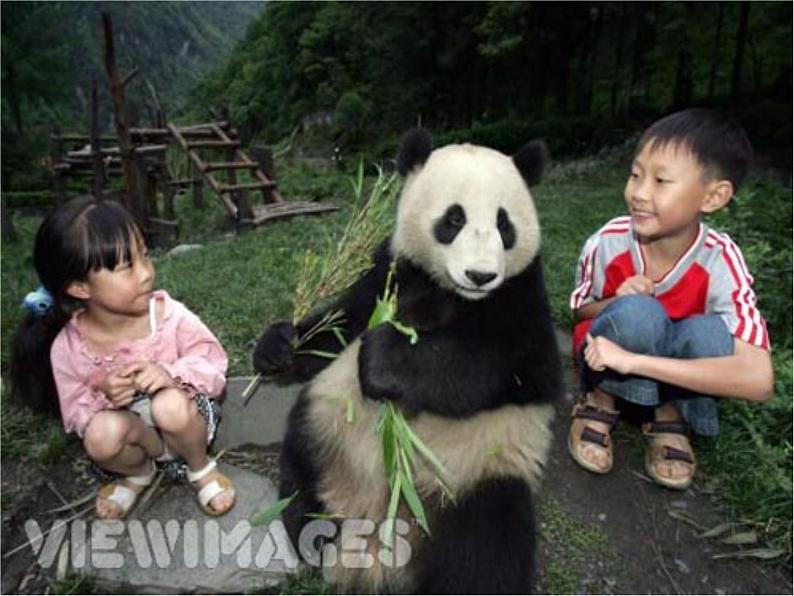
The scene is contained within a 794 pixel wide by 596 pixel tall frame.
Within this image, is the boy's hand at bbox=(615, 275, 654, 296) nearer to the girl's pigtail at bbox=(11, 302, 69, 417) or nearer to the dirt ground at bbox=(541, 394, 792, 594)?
the dirt ground at bbox=(541, 394, 792, 594)

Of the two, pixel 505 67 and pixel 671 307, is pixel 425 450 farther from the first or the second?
pixel 505 67

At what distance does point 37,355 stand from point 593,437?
200cm

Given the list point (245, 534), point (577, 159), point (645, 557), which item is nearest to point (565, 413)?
point (645, 557)

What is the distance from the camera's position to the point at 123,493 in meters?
2.21

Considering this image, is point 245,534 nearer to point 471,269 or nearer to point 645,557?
point 471,269

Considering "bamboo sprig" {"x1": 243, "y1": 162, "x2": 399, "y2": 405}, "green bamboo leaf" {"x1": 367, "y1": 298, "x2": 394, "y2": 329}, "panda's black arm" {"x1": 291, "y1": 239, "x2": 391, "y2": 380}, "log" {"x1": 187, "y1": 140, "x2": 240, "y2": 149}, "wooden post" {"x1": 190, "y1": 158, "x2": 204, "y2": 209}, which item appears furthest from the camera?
"wooden post" {"x1": 190, "y1": 158, "x2": 204, "y2": 209}

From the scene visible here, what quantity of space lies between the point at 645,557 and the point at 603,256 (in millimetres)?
1077

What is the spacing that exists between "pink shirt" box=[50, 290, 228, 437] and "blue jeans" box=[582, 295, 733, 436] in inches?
54.2

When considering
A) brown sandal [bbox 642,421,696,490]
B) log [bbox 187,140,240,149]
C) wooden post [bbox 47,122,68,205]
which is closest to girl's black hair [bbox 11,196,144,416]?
brown sandal [bbox 642,421,696,490]

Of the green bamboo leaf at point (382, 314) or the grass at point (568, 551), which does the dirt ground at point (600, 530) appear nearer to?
the grass at point (568, 551)

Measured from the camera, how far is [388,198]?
2375mm

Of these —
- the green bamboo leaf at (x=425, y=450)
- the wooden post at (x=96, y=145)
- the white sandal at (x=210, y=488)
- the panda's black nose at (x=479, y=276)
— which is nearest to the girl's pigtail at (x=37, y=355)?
the white sandal at (x=210, y=488)

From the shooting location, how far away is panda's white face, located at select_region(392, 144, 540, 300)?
1.78 metres

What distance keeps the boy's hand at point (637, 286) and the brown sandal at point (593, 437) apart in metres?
0.51
